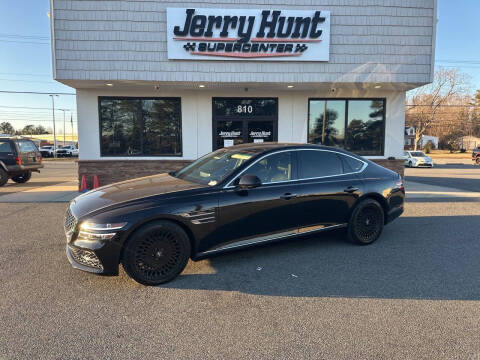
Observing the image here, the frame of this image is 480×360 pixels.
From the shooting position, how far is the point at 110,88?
1009 centimetres

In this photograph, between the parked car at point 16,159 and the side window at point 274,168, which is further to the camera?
the parked car at point 16,159

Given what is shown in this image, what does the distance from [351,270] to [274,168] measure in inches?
65.8

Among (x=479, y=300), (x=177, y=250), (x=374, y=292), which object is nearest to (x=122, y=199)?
(x=177, y=250)

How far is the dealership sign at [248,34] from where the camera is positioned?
8766 millimetres

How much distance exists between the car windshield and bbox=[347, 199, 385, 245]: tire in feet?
6.24

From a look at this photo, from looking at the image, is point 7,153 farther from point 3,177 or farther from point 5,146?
point 3,177

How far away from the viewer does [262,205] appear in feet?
13.7

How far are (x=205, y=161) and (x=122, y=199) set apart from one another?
1.63m

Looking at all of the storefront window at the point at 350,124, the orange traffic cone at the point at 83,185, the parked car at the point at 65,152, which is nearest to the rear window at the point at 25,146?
the orange traffic cone at the point at 83,185

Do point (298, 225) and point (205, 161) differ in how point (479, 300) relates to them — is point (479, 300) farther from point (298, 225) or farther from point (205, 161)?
point (205, 161)

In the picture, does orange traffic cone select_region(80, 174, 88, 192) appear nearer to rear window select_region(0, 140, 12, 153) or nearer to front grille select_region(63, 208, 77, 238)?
rear window select_region(0, 140, 12, 153)

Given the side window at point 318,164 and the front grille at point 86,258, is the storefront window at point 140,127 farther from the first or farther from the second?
the front grille at point 86,258

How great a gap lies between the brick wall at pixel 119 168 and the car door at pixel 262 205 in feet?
21.0

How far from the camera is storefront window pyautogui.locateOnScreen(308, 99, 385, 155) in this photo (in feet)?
36.1
